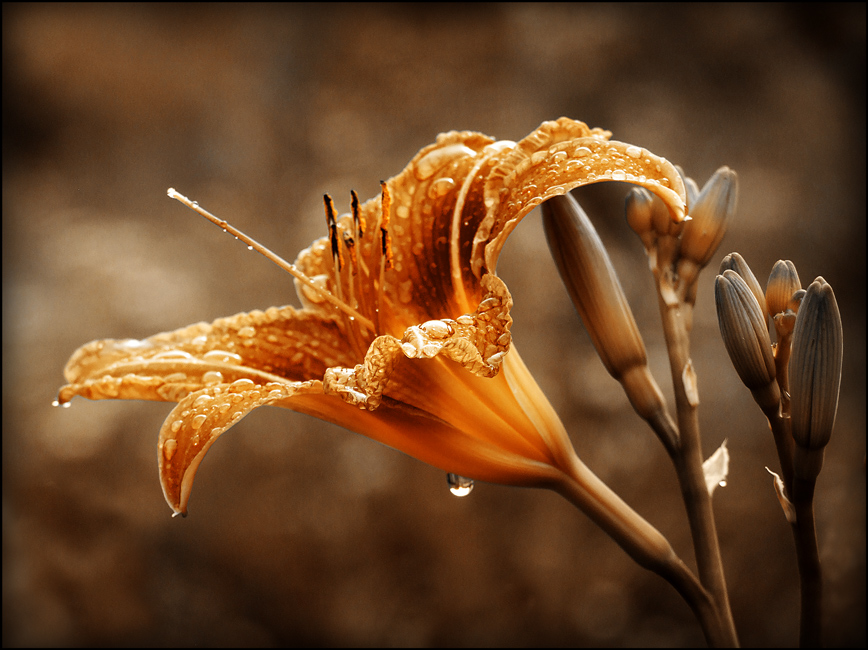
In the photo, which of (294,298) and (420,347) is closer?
(420,347)

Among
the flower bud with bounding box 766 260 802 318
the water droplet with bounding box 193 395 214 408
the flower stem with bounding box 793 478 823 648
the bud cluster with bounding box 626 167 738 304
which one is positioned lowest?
the flower stem with bounding box 793 478 823 648

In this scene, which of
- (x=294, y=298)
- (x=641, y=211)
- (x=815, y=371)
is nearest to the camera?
(x=815, y=371)

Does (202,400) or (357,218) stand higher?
(357,218)

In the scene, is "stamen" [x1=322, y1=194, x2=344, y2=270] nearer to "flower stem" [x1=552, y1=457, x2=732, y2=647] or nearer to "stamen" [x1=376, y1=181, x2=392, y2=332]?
"stamen" [x1=376, y1=181, x2=392, y2=332]

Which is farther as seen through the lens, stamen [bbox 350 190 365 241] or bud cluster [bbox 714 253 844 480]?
stamen [bbox 350 190 365 241]

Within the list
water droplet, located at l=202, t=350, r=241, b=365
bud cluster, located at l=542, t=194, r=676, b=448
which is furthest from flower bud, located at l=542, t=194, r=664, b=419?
water droplet, located at l=202, t=350, r=241, b=365

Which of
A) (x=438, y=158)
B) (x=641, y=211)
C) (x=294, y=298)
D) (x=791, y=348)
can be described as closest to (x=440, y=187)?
(x=438, y=158)

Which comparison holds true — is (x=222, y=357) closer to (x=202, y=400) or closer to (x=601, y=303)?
(x=202, y=400)

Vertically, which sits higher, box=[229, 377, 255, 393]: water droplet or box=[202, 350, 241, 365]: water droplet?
box=[202, 350, 241, 365]: water droplet
